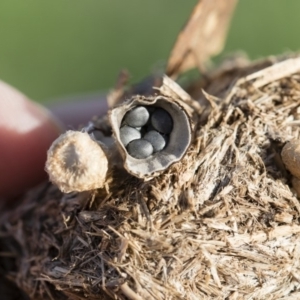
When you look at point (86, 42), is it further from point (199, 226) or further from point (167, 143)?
point (199, 226)

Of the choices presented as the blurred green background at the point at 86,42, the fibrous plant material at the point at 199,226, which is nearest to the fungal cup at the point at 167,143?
the fibrous plant material at the point at 199,226

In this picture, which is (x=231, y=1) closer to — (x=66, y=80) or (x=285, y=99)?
(x=285, y=99)

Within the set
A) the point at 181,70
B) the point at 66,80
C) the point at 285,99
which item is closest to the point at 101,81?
the point at 66,80

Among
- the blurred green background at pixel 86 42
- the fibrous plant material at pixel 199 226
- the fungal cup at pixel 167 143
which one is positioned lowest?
→ the blurred green background at pixel 86 42

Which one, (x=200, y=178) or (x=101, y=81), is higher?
(x=200, y=178)

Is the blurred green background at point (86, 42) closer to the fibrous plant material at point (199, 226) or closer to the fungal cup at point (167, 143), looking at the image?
the fibrous plant material at point (199, 226)

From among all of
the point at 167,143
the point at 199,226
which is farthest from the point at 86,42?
the point at 199,226
